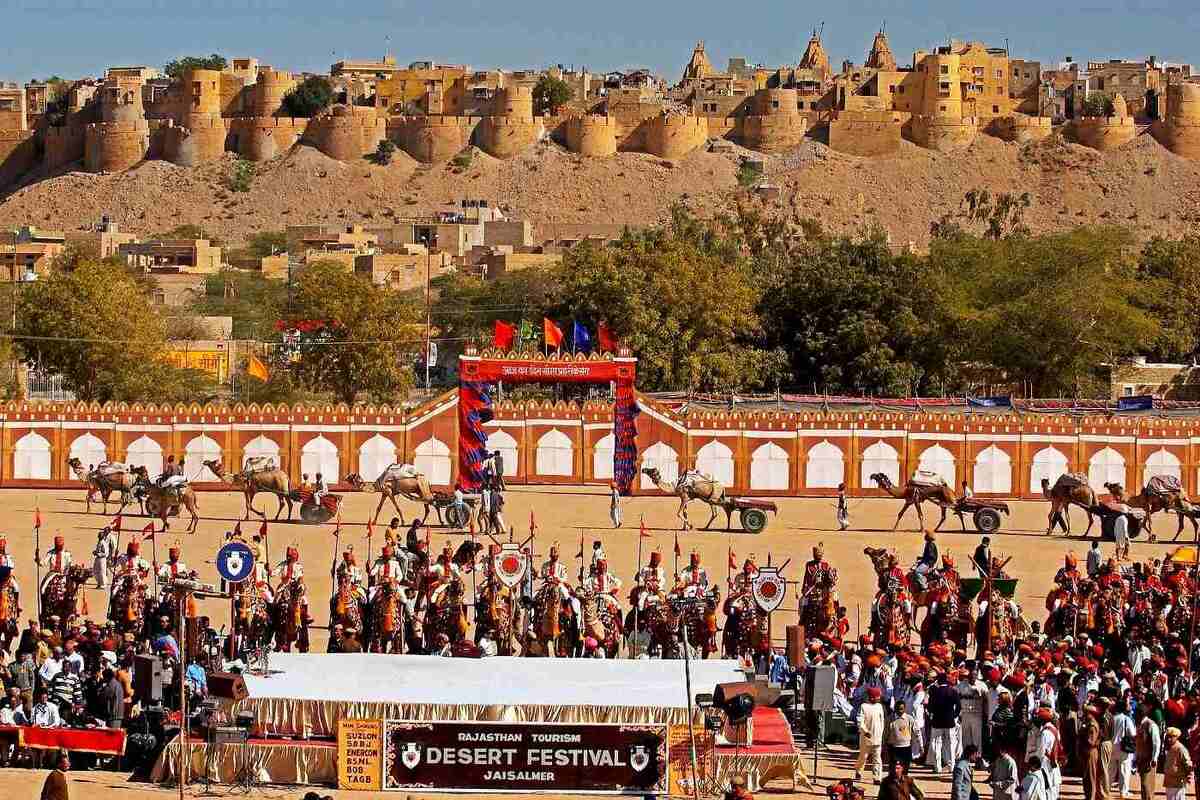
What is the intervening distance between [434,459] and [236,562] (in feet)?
63.6

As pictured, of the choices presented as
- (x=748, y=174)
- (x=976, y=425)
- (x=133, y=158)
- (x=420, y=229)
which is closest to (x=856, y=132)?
(x=748, y=174)

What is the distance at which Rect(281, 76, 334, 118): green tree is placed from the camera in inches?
5655

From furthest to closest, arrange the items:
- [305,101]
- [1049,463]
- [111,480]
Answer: [305,101] < [1049,463] < [111,480]

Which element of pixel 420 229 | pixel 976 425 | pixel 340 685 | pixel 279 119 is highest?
pixel 279 119

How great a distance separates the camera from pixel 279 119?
13888 cm

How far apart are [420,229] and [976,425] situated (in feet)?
248

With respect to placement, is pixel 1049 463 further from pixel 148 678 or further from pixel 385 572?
pixel 148 678

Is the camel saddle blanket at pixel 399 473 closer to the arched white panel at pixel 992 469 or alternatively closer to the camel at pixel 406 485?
the camel at pixel 406 485

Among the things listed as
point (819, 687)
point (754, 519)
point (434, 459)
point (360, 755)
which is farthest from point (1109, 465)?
point (360, 755)

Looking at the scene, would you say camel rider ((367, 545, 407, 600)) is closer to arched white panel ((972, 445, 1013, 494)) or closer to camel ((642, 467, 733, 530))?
camel ((642, 467, 733, 530))

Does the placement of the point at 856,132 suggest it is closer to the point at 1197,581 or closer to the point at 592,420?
the point at 592,420

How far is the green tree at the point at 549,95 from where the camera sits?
145988mm

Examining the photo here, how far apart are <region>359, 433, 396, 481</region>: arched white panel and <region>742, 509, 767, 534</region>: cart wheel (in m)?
8.96

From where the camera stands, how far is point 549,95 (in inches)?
5758
